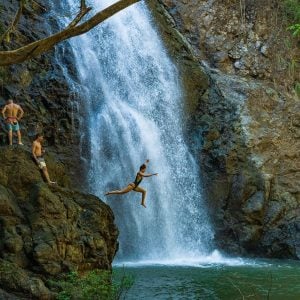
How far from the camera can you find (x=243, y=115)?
1952 cm

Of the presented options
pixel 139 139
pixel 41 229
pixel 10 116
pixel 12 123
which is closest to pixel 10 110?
pixel 10 116

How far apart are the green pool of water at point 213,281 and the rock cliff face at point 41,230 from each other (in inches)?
56.5

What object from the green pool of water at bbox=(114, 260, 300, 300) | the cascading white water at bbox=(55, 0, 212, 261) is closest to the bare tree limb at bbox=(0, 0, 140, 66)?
the green pool of water at bbox=(114, 260, 300, 300)

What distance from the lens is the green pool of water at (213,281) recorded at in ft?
34.9

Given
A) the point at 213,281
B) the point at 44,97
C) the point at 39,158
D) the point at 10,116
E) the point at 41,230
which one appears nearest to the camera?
the point at 41,230

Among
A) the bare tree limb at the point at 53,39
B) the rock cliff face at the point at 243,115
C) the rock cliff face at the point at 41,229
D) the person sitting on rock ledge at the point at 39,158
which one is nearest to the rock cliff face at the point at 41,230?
the rock cliff face at the point at 41,229

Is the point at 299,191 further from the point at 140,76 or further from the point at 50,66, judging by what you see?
the point at 50,66

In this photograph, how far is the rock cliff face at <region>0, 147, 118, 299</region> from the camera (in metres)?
8.66

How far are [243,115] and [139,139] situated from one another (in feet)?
15.0

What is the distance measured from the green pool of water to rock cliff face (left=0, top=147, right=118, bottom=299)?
4.71ft

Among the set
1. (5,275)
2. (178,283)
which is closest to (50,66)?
(178,283)

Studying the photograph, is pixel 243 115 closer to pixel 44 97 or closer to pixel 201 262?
pixel 201 262

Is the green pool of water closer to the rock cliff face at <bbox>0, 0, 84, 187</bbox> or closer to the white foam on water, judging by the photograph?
the white foam on water

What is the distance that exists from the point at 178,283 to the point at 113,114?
23.3 ft
